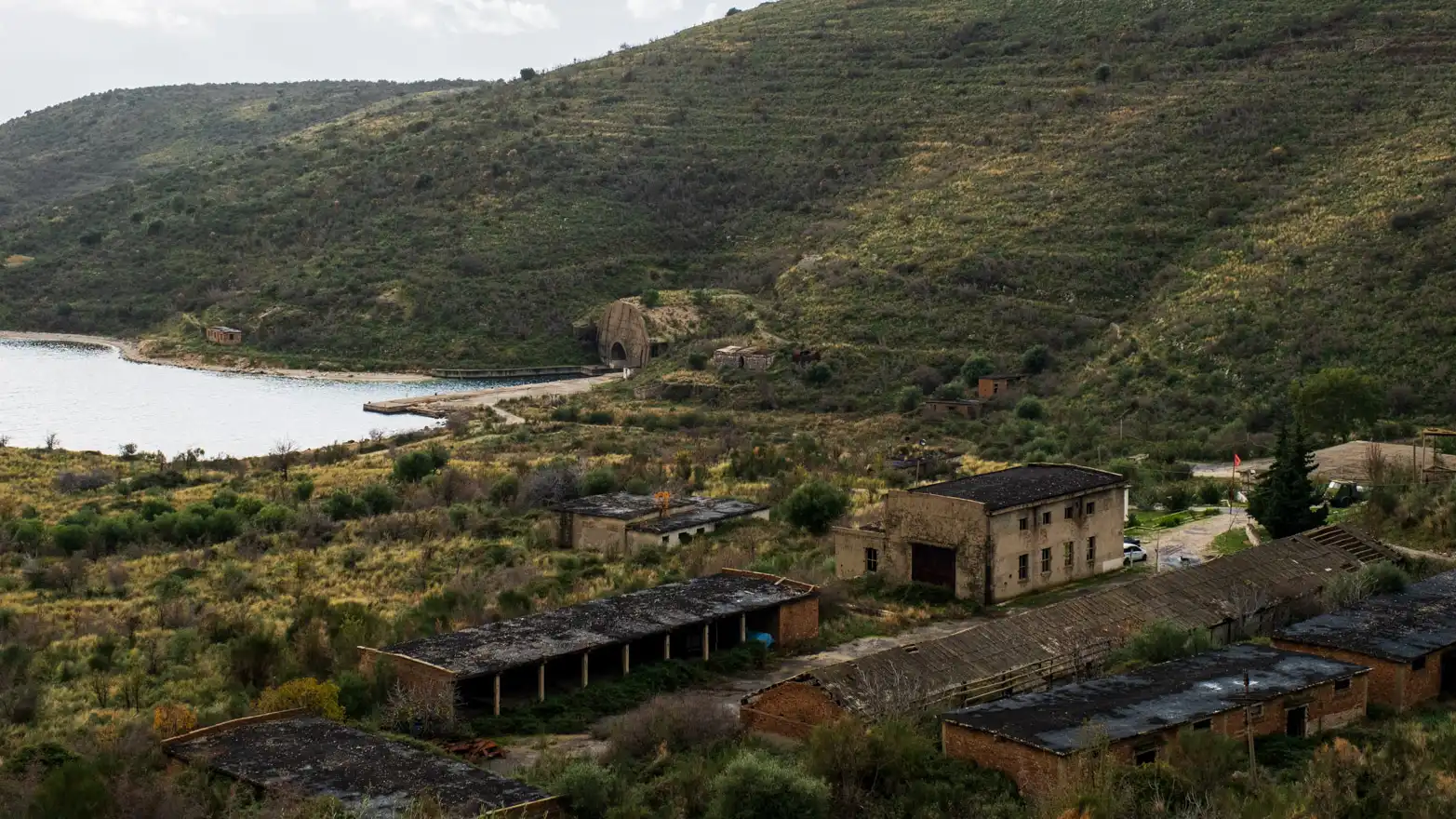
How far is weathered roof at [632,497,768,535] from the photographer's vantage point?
3444 cm

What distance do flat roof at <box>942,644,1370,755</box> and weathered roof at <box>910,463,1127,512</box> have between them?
7.18m

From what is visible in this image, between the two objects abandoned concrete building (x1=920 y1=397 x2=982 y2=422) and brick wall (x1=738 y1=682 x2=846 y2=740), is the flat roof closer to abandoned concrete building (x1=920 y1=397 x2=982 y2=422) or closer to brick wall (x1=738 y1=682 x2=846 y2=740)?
brick wall (x1=738 y1=682 x2=846 y2=740)

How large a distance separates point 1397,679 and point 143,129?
151 meters

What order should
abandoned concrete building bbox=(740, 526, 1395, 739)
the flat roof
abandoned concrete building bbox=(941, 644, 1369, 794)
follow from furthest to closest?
abandoned concrete building bbox=(740, 526, 1395, 739) → the flat roof → abandoned concrete building bbox=(941, 644, 1369, 794)

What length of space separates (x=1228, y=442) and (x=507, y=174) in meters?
54.0

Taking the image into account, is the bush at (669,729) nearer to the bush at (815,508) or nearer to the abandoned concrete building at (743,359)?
the bush at (815,508)

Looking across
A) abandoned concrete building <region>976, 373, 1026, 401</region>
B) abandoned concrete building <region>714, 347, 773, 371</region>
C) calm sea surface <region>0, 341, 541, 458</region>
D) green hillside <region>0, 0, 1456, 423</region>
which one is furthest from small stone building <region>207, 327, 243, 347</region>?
abandoned concrete building <region>976, 373, 1026, 401</region>

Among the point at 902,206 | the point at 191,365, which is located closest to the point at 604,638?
the point at 902,206

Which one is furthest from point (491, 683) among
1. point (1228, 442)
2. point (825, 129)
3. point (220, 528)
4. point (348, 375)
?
point (825, 129)

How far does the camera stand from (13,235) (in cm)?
10356

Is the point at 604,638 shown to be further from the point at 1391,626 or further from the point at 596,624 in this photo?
the point at 1391,626

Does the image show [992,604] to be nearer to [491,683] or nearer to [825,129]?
[491,683]

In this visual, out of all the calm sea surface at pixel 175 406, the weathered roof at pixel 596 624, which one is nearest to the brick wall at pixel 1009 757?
the weathered roof at pixel 596 624

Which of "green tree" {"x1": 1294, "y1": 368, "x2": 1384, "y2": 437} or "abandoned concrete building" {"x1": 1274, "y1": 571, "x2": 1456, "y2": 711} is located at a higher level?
"green tree" {"x1": 1294, "y1": 368, "x2": 1384, "y2": 437}
